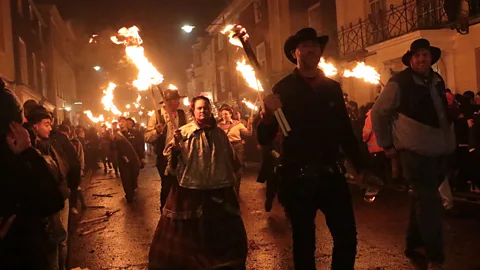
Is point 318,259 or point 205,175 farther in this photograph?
point 318,259

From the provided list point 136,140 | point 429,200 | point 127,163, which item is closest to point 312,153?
point 429,200

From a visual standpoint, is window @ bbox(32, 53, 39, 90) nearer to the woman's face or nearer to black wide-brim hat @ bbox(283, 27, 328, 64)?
the woman's face

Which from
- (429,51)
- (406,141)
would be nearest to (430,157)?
(406,141)

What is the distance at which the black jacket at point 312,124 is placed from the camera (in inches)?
150

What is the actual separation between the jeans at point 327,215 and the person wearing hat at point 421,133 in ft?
3.91

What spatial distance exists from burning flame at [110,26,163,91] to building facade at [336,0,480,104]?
28.4ft

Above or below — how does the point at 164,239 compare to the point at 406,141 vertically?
below

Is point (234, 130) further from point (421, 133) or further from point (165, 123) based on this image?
point (421, 133)

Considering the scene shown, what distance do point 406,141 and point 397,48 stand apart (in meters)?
12.6

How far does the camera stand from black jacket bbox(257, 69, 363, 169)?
380 centimetres

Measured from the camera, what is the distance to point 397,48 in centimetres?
1653

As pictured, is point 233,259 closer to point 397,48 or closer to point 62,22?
point 397,48

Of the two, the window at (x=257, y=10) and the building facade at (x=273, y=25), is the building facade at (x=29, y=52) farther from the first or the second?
the window at (x=257, y=10)

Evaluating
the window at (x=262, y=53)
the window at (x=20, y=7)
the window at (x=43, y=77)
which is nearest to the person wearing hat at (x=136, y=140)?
the window at (x=20, y=7)
